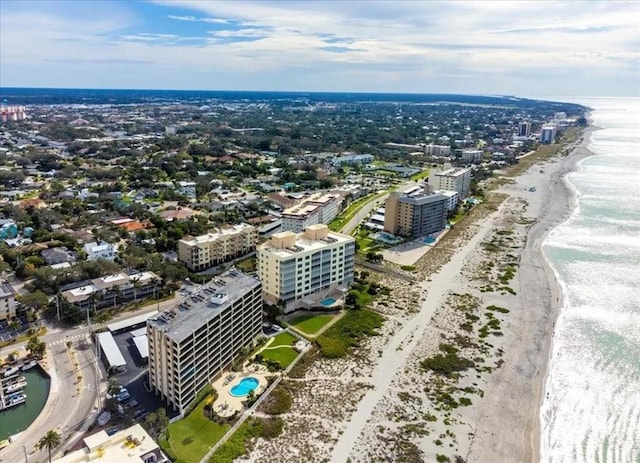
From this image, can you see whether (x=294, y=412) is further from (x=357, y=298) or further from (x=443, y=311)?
(x=443, y=311)

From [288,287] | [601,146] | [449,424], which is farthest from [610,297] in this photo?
[601,146]

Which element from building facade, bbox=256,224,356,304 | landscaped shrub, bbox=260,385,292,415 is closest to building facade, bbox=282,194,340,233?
building facade, bbox=256,224,356,304

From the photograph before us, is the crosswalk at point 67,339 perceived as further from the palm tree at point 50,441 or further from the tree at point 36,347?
the palm tree at point 50,441

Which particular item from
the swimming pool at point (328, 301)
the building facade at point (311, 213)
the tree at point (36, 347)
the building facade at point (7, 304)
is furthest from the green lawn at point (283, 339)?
Answer: the building facade at point (311, 213)

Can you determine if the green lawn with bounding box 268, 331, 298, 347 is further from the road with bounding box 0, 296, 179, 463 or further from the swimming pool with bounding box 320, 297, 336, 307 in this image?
the road with bounding box 0, 296, 179, 463

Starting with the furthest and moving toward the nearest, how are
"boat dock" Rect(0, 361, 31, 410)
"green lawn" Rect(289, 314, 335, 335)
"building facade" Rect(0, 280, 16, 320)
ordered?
"green lawn" Rect(289, 314, 335, 335) → "building facade" Rect(0, 280, 16, 320) → "boat dock" Rect(0, 361, 31, 410)

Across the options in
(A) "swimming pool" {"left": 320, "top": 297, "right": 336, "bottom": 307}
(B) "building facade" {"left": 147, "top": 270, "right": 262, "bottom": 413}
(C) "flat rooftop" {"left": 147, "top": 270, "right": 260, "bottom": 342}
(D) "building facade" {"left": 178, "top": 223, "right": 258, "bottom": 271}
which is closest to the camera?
(B) "building facade" {"left": 147, "top": 270, "right": 262, "bottom": 413}

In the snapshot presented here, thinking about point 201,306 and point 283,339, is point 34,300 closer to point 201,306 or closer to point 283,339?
point 201,306
